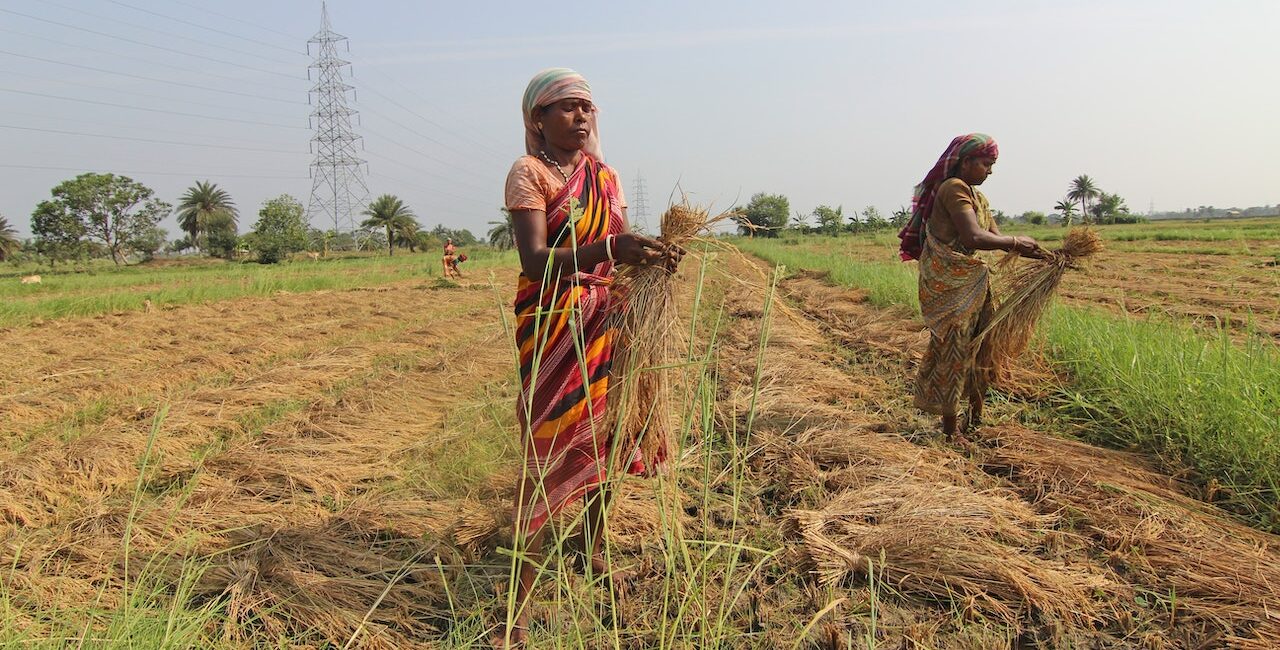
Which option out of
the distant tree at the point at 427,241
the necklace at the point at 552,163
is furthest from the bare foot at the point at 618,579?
the distant tree at the point at 427,241

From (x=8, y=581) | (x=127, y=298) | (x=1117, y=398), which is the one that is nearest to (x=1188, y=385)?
(x=1117, y=398)

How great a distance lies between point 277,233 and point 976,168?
40.8 metres

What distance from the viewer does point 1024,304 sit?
10.8 ft

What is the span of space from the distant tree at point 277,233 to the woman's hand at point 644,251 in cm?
4042

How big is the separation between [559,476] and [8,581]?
1.79 m

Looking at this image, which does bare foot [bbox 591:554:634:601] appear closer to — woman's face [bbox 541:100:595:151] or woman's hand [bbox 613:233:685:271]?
woman's hand [bbox 613:233:685:271]

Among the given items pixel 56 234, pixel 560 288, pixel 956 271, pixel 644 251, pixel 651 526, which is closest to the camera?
pixel 644 251

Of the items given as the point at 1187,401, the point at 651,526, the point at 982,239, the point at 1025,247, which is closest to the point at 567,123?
the point at 651,526

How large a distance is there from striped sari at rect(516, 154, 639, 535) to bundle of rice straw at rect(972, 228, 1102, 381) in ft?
7.48

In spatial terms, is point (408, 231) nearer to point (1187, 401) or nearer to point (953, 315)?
point (953, 315)

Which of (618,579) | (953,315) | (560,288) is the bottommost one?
(618,579)

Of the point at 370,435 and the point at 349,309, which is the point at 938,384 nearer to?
the point at 370,435

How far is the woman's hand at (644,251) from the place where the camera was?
1.51 m

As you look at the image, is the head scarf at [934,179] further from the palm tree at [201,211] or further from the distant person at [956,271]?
the palm tree at [201,211]
